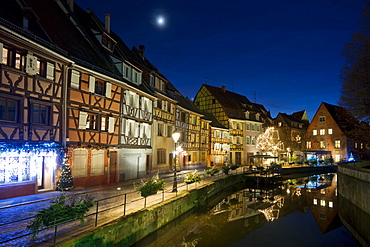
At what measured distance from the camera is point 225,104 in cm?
5116

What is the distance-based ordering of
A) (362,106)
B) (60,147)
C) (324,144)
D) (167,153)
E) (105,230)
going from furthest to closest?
(324,144)
(167,153)
(362,106)
(60,147)
(105,230)

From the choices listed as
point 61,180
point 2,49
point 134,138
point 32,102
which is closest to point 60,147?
point 61,180

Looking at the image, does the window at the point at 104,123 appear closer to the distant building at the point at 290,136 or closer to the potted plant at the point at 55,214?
the potted plant at the point at 55,214

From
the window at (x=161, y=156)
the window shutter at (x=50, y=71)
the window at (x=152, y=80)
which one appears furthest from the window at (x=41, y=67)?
the window at (x=161, y=156)

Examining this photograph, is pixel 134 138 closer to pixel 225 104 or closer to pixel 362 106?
pixel 362 106

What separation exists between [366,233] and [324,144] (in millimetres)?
51113

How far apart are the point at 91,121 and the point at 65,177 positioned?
4586 millimetres

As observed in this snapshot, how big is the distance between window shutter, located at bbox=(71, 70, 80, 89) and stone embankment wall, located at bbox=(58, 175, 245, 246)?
31.9 ft

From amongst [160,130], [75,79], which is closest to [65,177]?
[75,79]

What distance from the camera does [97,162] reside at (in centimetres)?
2100

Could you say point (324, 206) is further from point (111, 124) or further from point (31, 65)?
point (31, 65)

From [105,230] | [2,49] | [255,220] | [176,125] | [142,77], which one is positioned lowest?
[255,220]

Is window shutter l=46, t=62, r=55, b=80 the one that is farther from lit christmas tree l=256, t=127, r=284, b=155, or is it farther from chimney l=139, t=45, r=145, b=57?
lit christmas tree l=256, t=127, r=284, b=155

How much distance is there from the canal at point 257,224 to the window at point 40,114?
29.2 feet
